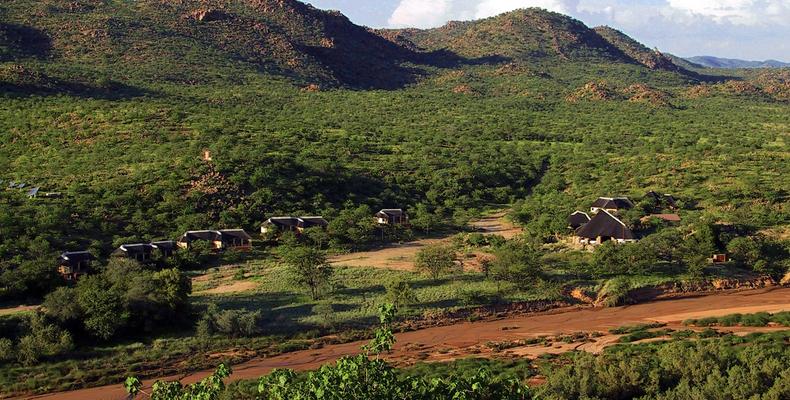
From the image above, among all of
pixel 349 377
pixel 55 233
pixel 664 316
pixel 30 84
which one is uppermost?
pixel 30 84

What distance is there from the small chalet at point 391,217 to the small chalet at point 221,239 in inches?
366

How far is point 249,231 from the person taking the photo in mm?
45406

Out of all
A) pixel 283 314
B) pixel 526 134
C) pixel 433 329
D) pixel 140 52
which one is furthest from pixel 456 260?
pixel 140 52

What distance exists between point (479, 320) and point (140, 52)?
7952 centimetres

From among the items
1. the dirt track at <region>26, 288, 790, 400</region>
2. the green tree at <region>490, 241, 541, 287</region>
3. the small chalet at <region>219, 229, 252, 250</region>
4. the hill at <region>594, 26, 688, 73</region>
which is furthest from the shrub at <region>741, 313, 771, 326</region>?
the hill at <region>594, 26, 688, 73</region>

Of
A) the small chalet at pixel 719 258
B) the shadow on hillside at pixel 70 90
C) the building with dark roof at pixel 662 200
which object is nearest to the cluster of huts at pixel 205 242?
the building with dark roof at pixel 662 200

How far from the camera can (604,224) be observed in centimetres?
4169

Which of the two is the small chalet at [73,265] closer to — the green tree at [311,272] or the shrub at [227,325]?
the shrub at [227,325]

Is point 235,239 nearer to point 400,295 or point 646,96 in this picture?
point 400,295

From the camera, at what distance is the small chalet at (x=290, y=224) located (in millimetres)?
44000

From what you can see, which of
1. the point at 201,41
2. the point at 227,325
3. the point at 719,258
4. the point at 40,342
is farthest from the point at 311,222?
the point at 201,41

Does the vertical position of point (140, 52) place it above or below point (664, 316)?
above

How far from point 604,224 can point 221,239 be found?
21.8m

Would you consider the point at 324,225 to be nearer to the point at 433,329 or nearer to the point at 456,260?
the point at 456,260
